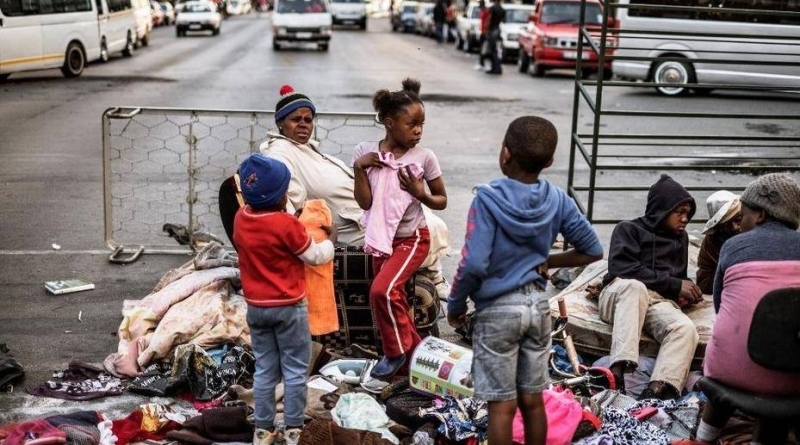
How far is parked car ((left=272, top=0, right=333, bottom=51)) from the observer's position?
100ft

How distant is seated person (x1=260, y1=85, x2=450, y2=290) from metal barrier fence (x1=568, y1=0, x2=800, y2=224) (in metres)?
2.05

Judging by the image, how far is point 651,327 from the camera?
17.1 ft

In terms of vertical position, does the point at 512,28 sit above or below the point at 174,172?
above

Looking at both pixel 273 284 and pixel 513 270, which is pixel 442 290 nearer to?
pixel 273 284

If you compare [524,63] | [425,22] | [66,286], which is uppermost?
[425,22]

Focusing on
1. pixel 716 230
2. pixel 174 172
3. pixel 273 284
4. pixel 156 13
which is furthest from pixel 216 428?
pixel 156 13

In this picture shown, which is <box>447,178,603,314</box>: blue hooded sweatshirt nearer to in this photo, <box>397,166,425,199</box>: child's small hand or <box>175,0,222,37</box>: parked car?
<box>397,166,425,199</box>: child's small hand

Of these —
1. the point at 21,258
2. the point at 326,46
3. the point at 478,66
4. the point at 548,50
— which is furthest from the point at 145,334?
the point at 326,46

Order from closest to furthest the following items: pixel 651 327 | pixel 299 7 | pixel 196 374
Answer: pixel 196 374
pixel 651 327
pixel 299 7

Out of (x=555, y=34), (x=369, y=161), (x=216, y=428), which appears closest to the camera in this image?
(x=216, y=428)

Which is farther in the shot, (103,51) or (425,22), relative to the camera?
(425,22)

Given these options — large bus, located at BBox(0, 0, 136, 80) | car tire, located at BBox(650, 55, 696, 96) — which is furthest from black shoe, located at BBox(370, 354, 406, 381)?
large bus, located at BBox(0, 0, 136, 80)

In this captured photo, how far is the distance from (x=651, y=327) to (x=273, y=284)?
7.20 feet

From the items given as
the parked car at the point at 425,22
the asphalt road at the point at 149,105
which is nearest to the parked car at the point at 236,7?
the parked car at the point at 425,22
